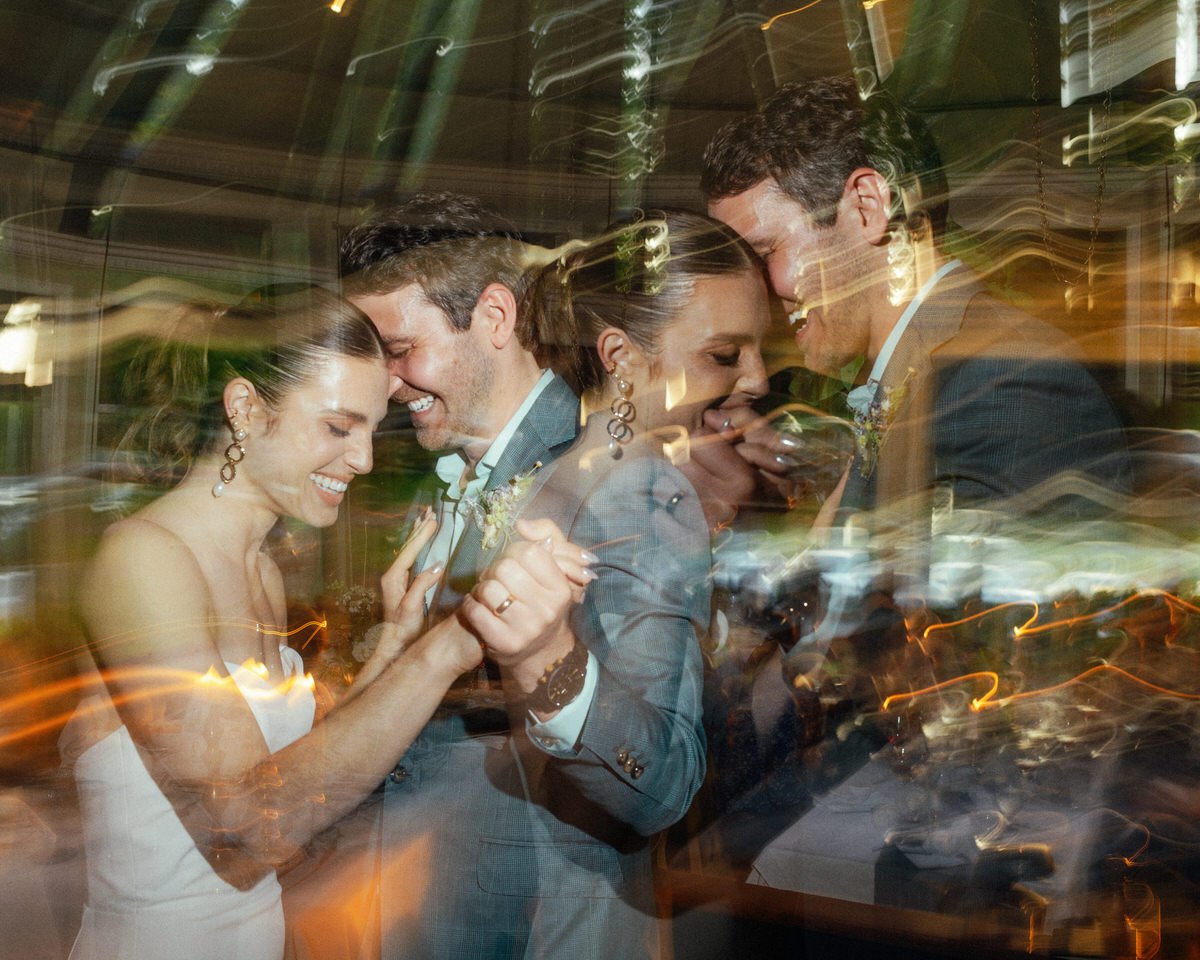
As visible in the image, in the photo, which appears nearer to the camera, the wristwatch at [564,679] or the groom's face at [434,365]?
the wristwatch at [564,679]

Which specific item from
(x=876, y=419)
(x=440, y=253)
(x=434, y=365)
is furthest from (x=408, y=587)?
(x=876, y=419)

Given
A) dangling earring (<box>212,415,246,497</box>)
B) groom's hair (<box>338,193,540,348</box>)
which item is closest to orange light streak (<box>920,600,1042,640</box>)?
groom's hair (<box>338,193,540,348</box>)

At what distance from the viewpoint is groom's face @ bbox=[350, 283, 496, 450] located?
3.59ft

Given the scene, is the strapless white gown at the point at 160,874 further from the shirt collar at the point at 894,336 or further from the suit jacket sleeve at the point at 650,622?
the shirt collar at the point at 894,336

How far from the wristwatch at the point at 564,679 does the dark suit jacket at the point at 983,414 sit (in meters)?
0.33

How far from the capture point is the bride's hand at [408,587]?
1.07 m

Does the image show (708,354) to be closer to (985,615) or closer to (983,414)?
(983,414)

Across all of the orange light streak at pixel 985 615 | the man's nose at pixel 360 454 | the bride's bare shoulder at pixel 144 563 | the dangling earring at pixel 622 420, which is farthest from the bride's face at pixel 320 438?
the orange light streak at pixel 985 615

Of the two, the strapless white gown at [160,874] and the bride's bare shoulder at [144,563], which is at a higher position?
the bride's bare shoulder at [144,563]

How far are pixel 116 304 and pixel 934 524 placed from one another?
94cm

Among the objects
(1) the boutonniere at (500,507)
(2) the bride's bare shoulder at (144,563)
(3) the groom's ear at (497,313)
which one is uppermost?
(3) the groom's ear at (497,313)

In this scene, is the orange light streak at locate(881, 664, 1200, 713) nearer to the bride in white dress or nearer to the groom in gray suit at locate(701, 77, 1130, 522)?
the groom in gray suit at locate(701, 77, 1130, 522)

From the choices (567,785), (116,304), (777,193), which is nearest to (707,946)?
(567,785)

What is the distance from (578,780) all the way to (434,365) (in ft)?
1.56
